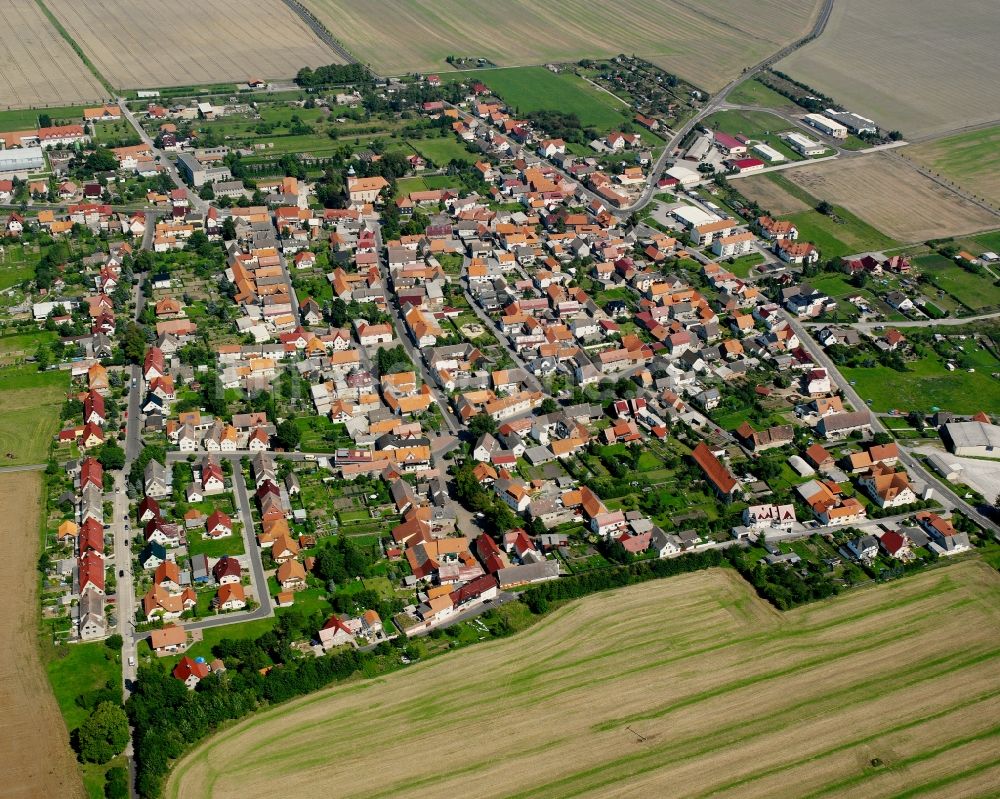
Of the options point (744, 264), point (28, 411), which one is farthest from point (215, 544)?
point (744, 264)

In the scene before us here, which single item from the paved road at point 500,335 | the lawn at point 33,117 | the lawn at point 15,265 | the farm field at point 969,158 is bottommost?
the lawn at point 15,265

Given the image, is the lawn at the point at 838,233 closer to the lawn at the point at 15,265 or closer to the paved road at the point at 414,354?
the paved road at the point at 414,354

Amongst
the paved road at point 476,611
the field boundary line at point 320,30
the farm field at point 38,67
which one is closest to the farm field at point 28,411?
the paved road at point 476,611

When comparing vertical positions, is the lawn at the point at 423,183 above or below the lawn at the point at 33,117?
below

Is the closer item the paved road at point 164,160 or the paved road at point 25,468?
the paved road at point 25,468

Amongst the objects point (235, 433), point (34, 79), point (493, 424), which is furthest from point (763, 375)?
point (34, 79)

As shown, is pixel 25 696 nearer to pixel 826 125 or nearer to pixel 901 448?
pixel 901 448

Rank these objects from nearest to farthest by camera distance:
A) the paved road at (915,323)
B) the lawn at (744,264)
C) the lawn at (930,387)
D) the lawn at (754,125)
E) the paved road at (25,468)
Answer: the paved road at (25,468) < the lawn at (930,387) < the paved road at (915,323) < the lawn at (744,264) < the lawn at (754,125)
